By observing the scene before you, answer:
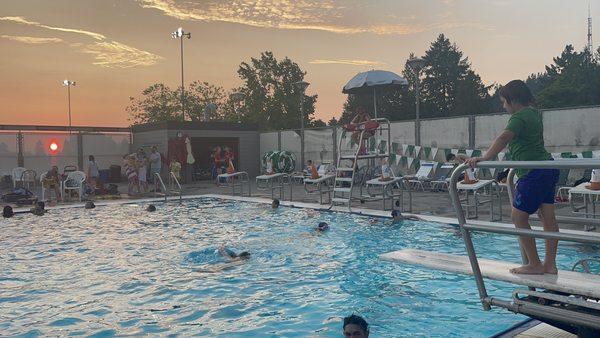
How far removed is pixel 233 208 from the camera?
569 inches

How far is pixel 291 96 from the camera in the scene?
183 ft

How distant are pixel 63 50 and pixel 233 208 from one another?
22.0 meters

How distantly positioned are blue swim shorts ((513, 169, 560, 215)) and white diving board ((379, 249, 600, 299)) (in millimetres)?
457

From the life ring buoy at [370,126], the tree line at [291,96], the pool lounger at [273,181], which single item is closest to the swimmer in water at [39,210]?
the pool lounger at [273,181]

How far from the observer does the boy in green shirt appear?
11.3 feet

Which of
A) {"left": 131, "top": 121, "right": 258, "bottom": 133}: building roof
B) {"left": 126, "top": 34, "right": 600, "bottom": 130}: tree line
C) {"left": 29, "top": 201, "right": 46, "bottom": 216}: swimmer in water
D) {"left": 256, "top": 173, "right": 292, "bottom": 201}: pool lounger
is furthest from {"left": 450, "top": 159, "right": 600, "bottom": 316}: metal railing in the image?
{"left": 126, "top": 34, "right": 600, "bottom": 130}: tree line

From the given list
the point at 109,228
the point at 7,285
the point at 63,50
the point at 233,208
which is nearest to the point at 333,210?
the point at 233,208

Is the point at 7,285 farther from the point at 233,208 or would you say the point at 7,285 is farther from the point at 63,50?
the point at 63,50

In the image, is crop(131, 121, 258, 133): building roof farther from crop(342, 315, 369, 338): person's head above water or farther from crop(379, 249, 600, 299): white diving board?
crop(342, 315, 369, 338): person's head above water

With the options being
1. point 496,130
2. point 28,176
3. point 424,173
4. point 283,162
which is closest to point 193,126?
point 283,162

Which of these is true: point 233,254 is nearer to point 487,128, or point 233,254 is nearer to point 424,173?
point 424,173

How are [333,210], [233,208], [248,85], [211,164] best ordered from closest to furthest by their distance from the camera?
[333,210]
[233,208]
[211,164]
[248,85]

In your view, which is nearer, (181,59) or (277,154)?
(277,154)

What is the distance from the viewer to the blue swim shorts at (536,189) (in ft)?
11.6
